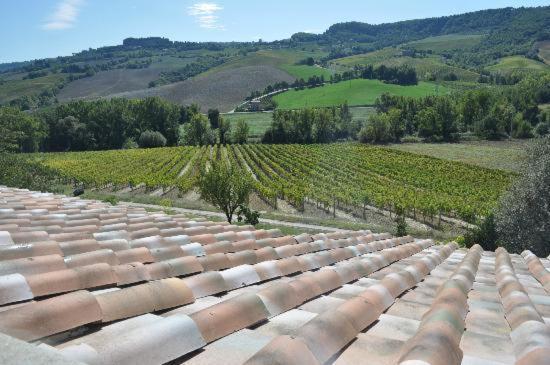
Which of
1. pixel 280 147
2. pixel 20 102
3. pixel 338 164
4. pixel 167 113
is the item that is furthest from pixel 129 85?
pixel 338 164

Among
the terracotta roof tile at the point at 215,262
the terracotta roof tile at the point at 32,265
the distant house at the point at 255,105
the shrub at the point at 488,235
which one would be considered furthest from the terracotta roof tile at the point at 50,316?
the distant house at the point at 255,105

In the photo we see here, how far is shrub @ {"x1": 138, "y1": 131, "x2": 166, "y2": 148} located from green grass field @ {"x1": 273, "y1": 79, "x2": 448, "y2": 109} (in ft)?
163

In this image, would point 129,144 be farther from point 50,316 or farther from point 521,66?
point 521,66

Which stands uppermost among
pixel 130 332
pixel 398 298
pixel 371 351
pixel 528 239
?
pixel 130 332

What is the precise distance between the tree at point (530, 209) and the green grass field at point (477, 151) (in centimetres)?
4750

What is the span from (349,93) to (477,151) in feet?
230

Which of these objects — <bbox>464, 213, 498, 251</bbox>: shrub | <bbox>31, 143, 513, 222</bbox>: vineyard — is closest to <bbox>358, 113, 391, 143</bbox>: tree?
<bbox>31, 143, 513, 222</bbox>: vineyard

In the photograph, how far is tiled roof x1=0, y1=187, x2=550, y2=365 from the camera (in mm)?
2182

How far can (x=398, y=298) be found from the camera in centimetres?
395

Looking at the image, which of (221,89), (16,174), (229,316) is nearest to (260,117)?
(221,89)

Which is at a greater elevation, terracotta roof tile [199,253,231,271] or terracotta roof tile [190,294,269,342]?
terracotta roof tile [190,294,269,342]

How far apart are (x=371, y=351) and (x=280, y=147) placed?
82.0 meters

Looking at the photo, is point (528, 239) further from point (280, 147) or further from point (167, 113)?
point (167, 113)

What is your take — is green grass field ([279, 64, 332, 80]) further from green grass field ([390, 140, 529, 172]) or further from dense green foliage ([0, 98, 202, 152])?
green grass field ([390, 140, 529, 172])
